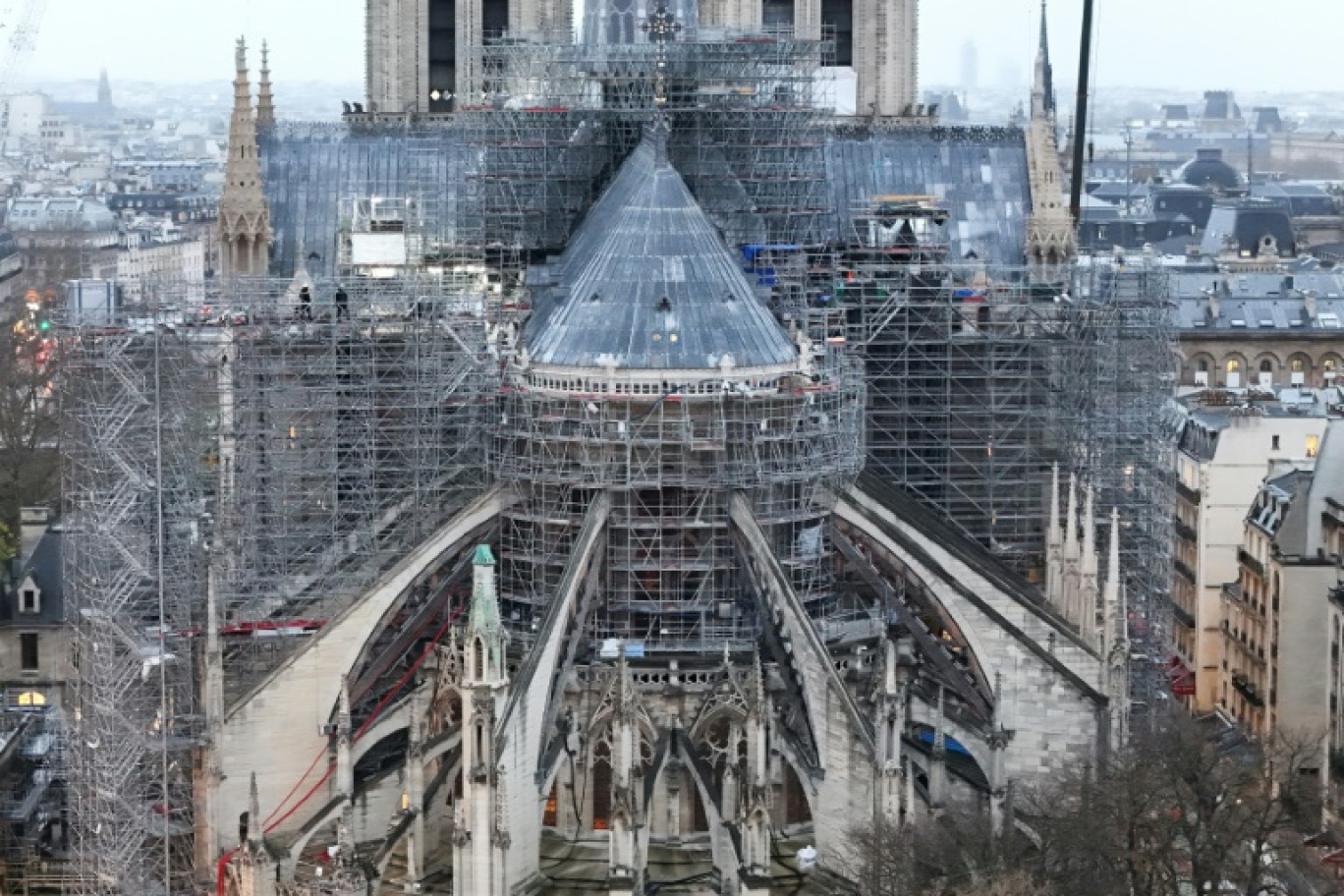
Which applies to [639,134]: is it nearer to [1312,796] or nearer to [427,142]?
[427,142]

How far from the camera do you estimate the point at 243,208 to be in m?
122

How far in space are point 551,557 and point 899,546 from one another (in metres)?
9.48

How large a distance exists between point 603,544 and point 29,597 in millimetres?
27615

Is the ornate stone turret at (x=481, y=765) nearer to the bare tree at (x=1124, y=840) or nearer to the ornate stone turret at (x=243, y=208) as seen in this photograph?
the bare tree at (x=1124, y=840)

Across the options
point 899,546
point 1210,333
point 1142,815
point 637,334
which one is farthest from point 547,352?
point 1210,333

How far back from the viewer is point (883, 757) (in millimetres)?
94812

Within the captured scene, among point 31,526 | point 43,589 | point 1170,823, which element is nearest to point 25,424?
point 31,526

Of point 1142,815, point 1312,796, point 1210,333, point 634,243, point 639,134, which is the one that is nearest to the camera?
point 1142,815

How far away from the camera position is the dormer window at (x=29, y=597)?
122m

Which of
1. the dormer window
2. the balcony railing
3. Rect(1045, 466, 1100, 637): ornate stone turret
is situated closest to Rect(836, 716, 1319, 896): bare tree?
Rect(1045, 466, 1100, 637): ornate stone turret

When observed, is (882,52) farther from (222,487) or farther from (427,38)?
(222,487)

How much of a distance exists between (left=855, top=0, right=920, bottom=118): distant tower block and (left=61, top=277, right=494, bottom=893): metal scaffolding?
89.2 feet

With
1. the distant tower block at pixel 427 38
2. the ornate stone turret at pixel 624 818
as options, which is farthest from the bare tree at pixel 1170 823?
the distant tower block at pixel 427 38

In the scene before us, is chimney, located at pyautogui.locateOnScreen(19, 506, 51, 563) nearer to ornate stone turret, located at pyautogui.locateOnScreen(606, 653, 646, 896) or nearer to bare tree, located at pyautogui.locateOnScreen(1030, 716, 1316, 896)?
ornate stone turret, located at pyautogui.locateOnScreen(606, 653, 646, 896)
